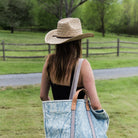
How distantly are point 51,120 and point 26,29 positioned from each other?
37292 mm

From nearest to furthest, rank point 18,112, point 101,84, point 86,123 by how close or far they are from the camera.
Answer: point 86,123 < point 18,112 < point 101,84

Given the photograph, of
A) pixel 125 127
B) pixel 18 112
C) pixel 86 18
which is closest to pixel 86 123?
pixel 125 127

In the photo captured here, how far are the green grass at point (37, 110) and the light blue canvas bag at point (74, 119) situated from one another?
7.93ft

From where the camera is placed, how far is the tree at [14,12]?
31.6 m

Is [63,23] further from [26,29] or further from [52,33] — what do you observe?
[26,29]

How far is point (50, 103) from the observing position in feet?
6.33

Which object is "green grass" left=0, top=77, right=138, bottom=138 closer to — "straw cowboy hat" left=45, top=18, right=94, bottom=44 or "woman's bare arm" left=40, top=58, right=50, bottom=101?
"woman's bare arm" left=40, top=58, right=50, bottom=101

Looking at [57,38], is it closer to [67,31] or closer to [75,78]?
[67,31]

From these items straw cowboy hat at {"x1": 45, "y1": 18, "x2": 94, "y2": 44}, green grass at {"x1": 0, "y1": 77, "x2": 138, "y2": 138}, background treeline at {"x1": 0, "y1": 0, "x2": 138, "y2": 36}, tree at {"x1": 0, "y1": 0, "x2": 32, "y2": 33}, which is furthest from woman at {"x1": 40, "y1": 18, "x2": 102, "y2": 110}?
tree at {"x1": 0, "y1": 0, "x2": 32, "y2": 33}

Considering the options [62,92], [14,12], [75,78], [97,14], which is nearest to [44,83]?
[62,92]

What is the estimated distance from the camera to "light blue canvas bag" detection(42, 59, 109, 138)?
187 cm

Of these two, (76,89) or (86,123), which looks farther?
(76,89)

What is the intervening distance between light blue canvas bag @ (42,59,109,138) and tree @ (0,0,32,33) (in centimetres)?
3132

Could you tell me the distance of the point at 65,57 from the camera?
6.80ft
